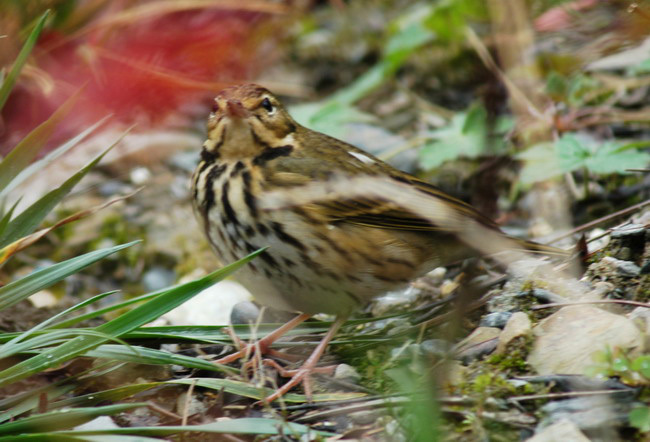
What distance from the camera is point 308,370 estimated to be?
3.12 metres

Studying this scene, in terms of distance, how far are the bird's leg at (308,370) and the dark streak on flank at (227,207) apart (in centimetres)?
57

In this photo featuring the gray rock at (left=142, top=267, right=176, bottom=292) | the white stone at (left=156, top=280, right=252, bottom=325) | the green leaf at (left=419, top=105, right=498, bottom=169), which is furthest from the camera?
the gray rock at (left=142, top=267, right=176, bottom=292)

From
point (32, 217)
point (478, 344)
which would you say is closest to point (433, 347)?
point (478, 344)

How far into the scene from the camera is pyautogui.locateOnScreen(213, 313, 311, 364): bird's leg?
3.19 metres

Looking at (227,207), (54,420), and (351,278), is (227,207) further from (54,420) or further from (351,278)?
(54,420)

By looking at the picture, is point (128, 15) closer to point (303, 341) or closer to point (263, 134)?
point (263, 134)

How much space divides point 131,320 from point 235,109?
0.99m

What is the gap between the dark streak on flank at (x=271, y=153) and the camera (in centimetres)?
342

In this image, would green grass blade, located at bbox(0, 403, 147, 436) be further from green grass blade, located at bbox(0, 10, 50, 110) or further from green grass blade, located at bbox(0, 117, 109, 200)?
green grass blade, located at bbox(0, 10, 50, 110)

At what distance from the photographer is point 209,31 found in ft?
11.0

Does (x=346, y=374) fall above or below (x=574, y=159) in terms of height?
below

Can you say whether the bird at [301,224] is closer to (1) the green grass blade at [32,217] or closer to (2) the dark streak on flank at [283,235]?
(2) the dark streak on flank at [283,235]

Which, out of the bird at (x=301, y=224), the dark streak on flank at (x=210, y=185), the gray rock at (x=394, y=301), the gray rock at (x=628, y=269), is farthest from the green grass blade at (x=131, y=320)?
the gray rock at (x=628, y=269)

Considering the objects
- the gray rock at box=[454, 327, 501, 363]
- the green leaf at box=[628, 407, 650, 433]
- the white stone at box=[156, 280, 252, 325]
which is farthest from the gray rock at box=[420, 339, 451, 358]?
the white stone at box=[156, 280, 252, 325]
